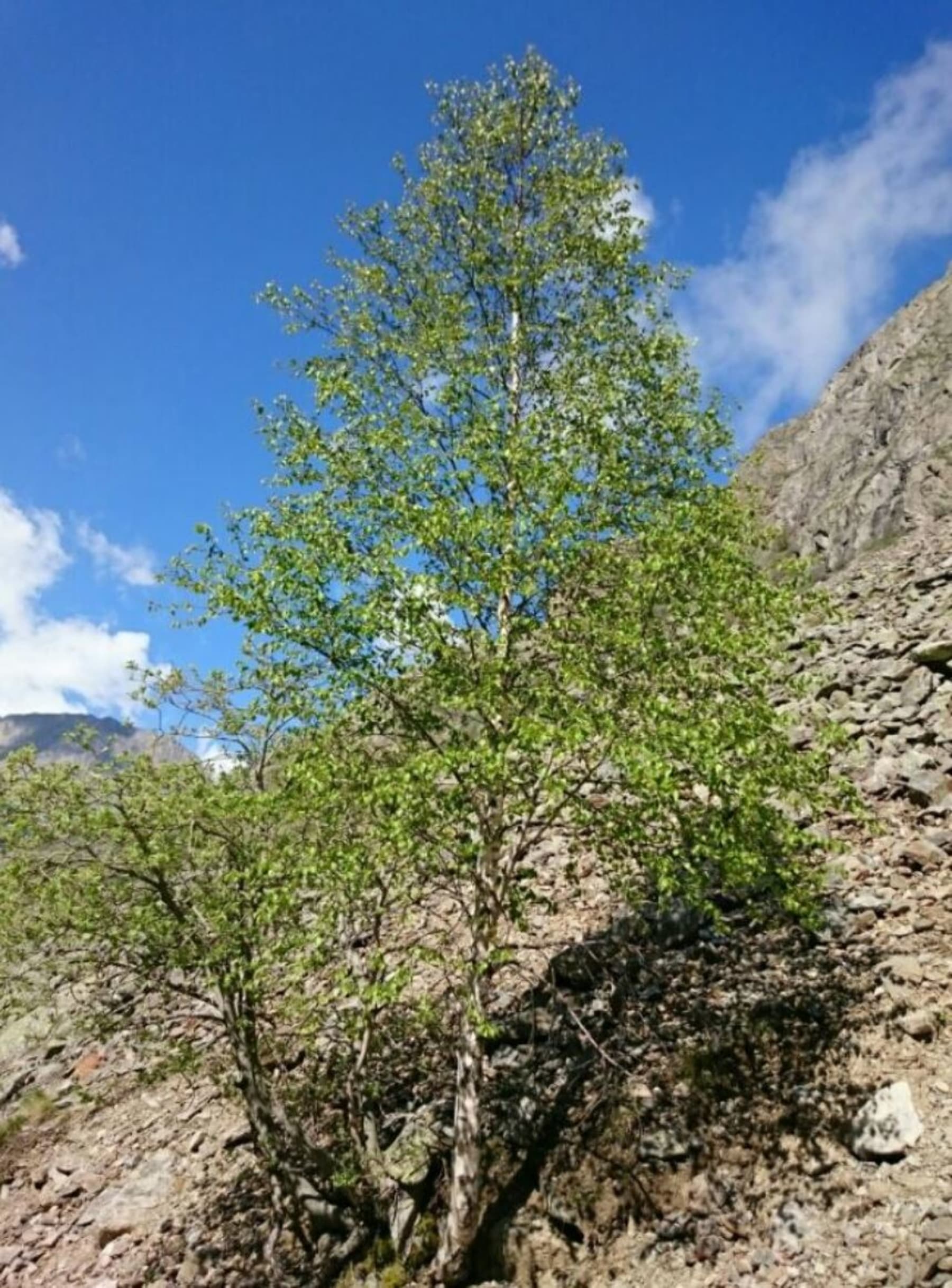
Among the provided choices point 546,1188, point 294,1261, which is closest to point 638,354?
point 546,1188

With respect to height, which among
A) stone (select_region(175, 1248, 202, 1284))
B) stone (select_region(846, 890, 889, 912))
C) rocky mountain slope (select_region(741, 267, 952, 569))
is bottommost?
stone (select_region(175, 1248, 202, 1284))

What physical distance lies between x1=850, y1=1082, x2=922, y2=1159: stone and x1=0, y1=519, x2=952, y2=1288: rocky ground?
0.02 metres

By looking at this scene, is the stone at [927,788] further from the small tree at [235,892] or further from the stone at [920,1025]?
the small tree at [235,892]

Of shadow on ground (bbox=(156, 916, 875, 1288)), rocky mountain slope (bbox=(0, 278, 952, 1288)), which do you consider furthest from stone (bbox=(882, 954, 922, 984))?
shadow on ground (bbox=(156, 916, 875, 1288))

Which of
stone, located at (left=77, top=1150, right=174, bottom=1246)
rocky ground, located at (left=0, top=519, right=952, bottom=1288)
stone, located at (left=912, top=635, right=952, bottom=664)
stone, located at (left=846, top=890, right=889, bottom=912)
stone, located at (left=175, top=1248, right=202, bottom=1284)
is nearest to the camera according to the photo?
rocky ground, located at (left=0, top=519, right=952, bottom=1288)

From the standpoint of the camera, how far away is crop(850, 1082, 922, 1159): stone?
9.76m

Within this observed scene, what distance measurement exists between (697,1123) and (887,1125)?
2.57 meters

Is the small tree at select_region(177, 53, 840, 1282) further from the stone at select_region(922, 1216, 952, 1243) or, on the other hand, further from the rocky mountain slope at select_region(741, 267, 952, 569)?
the rocky mountain slope at select_region(741, 267, 952, 569)

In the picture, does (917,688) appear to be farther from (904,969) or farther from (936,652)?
(904,969)

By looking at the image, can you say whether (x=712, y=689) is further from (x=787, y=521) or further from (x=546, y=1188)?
(x=787, y=521)

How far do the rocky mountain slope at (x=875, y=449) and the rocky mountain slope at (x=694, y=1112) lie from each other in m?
27.9

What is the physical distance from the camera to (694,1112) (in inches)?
453

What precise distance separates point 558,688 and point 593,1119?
23.0 ft

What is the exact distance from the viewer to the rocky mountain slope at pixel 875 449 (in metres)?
52.6
